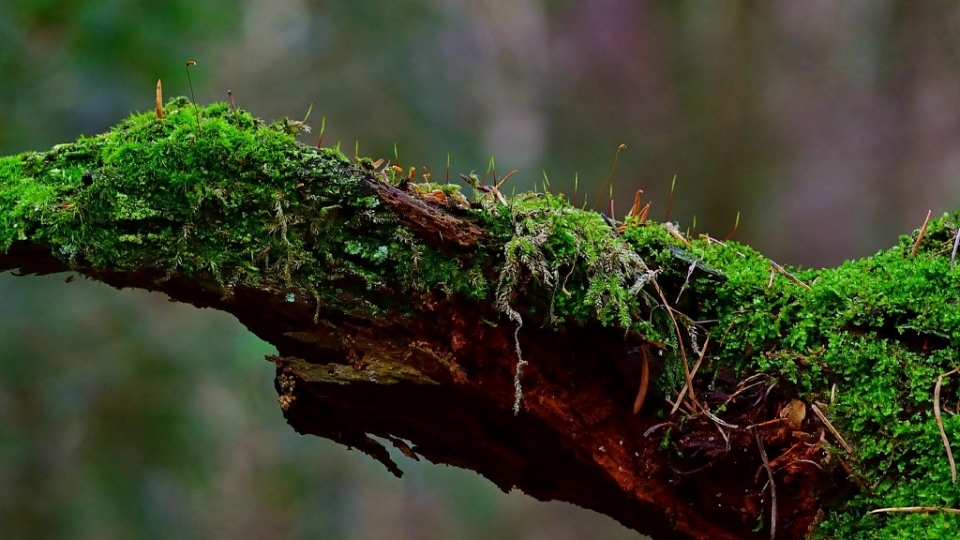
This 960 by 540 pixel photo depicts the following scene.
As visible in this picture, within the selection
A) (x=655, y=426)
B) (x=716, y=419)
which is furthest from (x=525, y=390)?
(x=716, y=419)

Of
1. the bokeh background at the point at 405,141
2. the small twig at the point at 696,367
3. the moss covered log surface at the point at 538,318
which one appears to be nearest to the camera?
the moss covered log surface at the point at 538,318

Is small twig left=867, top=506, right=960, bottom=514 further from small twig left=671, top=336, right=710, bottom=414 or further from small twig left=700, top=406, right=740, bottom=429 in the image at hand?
small twig left=671, top=336, right=710, bottom=414

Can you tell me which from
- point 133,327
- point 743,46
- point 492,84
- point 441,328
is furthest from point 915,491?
point 743,46

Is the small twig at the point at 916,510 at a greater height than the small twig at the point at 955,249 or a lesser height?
lesser

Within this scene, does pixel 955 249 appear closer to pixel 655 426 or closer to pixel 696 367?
pixel 696 367

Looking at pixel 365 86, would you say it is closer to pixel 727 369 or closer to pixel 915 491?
pixel 727 369

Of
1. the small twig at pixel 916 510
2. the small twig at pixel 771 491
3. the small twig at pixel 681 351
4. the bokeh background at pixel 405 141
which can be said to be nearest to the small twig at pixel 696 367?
the small twig at pixel 681 351

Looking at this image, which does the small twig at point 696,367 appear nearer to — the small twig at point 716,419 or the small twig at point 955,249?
the small twig at point 716,419
